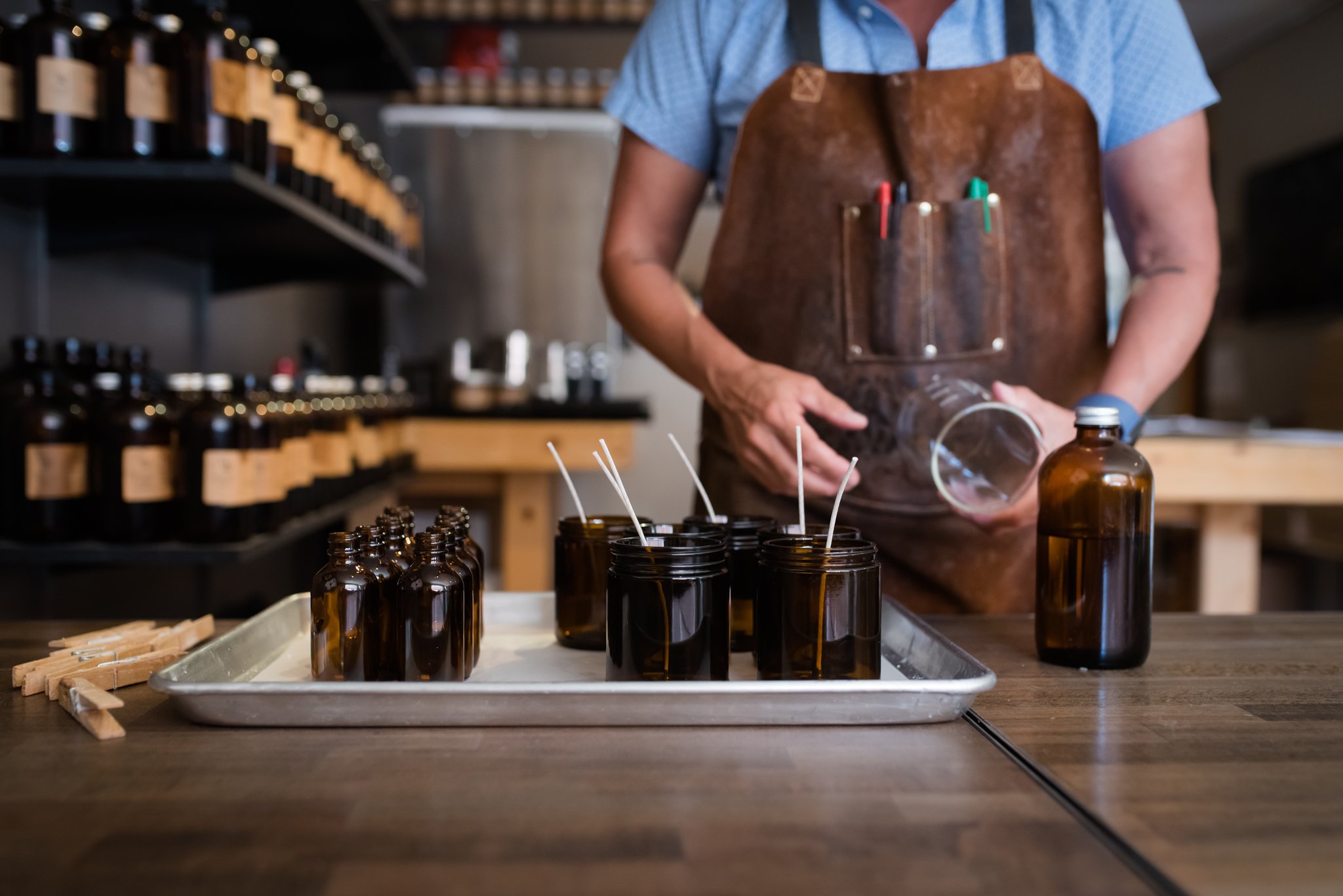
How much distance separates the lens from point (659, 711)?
66 centimetres

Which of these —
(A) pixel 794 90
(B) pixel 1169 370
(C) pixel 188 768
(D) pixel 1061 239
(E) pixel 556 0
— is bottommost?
(C) pixel 188 768

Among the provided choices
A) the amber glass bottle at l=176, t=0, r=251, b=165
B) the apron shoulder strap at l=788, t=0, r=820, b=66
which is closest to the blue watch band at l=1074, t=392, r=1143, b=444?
the apron shoulder strap at l=788, t=0, r=820, b=66

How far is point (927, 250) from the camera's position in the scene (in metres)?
1.27

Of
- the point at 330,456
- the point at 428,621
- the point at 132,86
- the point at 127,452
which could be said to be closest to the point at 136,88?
the point at 132,86

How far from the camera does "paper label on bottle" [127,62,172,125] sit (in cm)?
146

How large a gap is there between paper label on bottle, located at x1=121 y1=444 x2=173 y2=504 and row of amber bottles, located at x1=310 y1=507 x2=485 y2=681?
2.81 ft

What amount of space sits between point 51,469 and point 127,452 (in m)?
0.10

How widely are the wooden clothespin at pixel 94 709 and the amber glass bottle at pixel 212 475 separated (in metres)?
0.85

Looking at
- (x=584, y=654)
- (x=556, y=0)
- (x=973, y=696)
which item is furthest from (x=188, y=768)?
(x=556, y=0)

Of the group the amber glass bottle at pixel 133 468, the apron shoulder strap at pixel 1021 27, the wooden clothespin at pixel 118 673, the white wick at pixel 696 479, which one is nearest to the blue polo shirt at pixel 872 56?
the apron shoulder strap at pixel 1021 27

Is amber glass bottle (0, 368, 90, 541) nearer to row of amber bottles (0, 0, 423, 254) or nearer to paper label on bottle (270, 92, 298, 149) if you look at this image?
row of amber bottles (0, 0, 423, 254)

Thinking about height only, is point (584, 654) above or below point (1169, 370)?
below

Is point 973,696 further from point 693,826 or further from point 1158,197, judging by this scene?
point 1158,197

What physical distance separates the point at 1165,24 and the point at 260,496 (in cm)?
135
